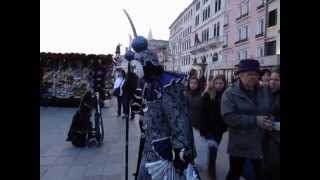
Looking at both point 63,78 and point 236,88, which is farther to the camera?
point 63,78

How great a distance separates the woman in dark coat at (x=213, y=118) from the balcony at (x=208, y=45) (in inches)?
1343

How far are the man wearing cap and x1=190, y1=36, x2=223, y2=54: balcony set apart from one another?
35334mm

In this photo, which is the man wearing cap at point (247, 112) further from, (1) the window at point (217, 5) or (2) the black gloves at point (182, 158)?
(1) the window at point (217, 5)

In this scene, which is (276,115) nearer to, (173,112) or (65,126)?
(173,112)

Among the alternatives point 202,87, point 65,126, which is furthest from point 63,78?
point 202,87

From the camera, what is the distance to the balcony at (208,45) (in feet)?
131

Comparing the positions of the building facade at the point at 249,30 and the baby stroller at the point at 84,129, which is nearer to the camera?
the baby stroller at the point at 84,129

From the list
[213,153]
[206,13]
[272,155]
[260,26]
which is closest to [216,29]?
[206,13]

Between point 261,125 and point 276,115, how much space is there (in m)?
0.19

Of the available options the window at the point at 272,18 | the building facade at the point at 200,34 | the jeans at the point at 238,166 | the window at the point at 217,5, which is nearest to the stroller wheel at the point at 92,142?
the jeans at the point at 238,166

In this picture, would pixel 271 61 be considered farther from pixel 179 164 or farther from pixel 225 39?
pixel 225 39

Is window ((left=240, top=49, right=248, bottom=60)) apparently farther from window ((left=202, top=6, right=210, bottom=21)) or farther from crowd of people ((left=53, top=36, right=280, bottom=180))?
crowd of people ((left=53, top=36, right=280, bottom=180))

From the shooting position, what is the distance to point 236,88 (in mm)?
3359
